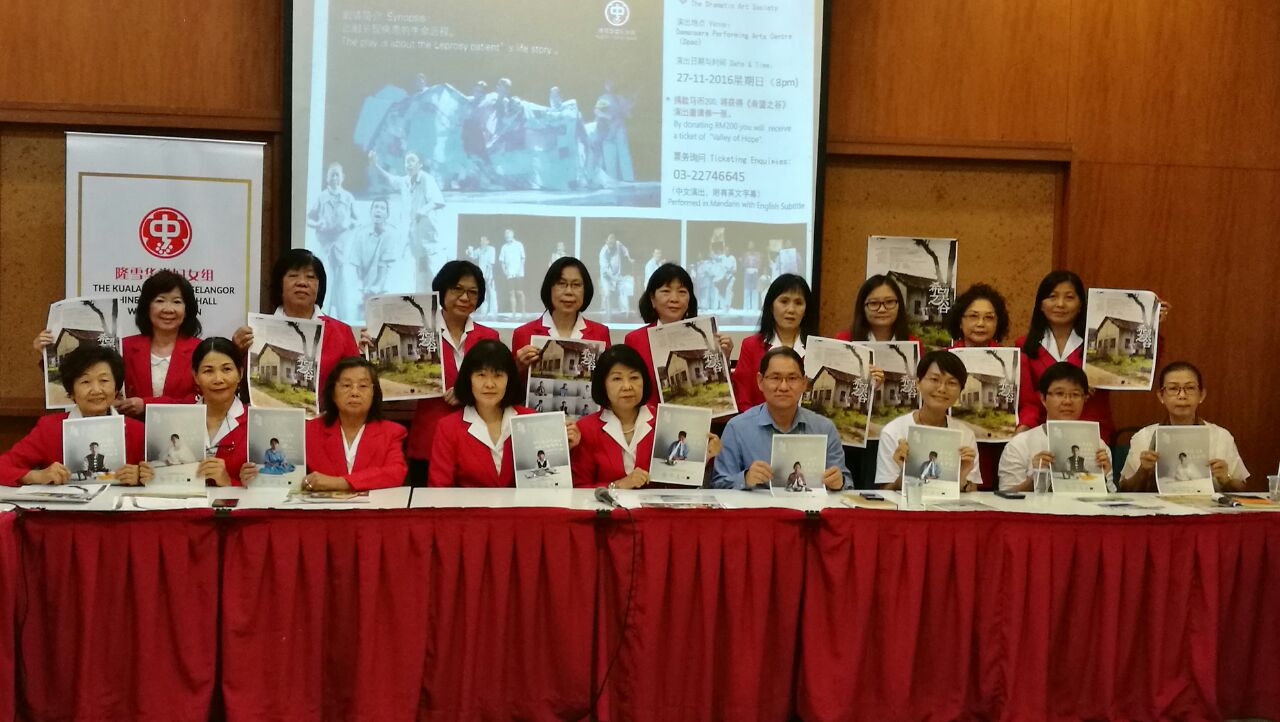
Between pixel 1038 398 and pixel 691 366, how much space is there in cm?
142

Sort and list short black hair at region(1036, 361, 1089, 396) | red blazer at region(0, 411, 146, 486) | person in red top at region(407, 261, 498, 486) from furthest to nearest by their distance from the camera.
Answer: person in red top at region(407, 261, 498, 486) < short black hair at region(1036, 361, 1089, 396) < red blazer at region(0, 411, 146, 486)

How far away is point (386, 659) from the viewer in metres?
2.90

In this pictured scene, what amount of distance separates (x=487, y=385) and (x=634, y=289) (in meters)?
1.81

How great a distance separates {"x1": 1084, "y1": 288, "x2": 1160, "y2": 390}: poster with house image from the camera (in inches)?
162

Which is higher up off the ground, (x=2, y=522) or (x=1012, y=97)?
(x=1012, y=97)

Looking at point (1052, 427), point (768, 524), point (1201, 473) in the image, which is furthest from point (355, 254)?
point (1201, 473)

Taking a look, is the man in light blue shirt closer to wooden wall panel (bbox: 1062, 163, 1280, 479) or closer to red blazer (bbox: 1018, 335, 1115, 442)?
red blazer (bbox: 1018, 335, 1115, 442)

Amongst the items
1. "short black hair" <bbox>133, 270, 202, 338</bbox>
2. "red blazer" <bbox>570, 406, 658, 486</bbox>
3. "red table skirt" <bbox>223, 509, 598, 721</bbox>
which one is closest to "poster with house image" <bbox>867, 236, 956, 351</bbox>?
"red blazer" <bbox>570, 406, 658, 486</bbox>

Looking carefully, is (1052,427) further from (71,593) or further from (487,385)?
(71,593)

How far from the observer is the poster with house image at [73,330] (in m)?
3.72

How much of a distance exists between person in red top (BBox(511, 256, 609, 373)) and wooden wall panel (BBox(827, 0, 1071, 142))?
184 cm

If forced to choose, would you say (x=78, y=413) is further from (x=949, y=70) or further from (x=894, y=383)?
(x=949, y=70)

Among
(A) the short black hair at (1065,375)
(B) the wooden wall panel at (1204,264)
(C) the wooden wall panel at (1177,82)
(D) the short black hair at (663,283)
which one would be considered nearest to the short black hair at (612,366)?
(D) the short black hair at (663,283)

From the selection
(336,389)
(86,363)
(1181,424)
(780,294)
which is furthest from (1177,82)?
(86,363)
